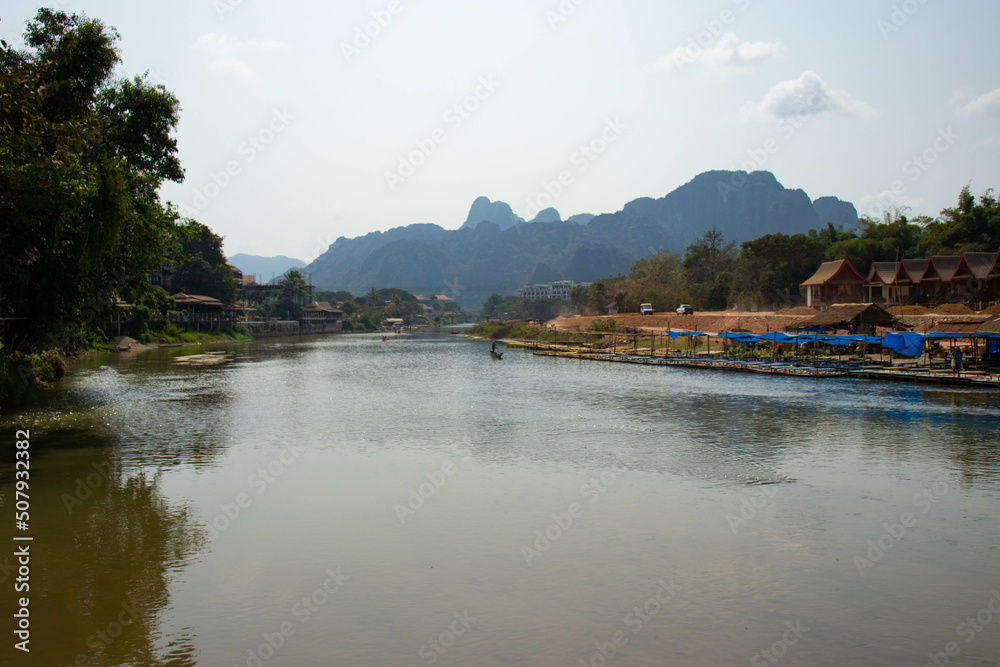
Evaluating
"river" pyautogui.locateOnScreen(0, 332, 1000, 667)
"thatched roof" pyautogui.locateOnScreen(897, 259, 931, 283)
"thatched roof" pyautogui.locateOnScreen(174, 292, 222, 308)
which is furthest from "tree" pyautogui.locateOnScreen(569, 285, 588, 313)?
"river" pyautogui.locateOnScreen(0, 332, 1000, 667)

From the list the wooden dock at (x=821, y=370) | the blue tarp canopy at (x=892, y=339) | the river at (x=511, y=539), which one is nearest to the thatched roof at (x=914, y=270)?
the blue tarp canopy at (x=892, y=339)

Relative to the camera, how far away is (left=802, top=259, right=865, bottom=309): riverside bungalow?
56.8 metres

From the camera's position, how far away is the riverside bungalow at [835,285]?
5684cm

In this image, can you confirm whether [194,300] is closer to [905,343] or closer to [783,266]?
[783,266]

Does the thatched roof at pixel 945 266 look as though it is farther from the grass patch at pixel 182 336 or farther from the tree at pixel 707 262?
the grass patch at pixel 182 336

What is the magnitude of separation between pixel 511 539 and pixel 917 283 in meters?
53.0

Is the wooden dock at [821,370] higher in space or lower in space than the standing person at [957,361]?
lower

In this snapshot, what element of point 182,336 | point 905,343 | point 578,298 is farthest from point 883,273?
point 578,298

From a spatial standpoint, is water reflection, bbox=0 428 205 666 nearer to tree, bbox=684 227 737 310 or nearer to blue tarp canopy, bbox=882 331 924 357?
blue tarp canopy, bbox=882 331 924 357

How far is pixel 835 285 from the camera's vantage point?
58281 mm

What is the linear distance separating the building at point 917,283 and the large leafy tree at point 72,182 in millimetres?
52139

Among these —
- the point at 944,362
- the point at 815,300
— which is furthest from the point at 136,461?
the point at 815,300

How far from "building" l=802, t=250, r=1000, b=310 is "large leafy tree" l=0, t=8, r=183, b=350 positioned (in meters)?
52.1

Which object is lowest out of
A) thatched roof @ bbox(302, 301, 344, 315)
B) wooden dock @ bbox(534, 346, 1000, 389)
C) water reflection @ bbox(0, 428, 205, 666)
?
water reflection @ bbox(0, 428, 205, 666)
